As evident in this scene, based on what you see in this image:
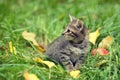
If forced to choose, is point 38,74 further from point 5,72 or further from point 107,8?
point 107,8

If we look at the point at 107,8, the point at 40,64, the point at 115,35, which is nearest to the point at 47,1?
the point at 107,8

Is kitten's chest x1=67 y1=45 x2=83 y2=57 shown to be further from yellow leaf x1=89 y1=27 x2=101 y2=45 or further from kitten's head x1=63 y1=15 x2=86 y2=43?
yellow leaf x1=89 y1=27 x2=101 y2=45

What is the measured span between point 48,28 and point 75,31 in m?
2.05

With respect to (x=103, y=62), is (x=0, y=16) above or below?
above

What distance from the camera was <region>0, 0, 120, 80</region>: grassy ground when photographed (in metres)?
6.40

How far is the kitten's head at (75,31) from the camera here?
6.52 meters

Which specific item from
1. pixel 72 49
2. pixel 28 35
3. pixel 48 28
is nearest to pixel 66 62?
pixel 72 49

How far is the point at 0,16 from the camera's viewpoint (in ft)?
28.8

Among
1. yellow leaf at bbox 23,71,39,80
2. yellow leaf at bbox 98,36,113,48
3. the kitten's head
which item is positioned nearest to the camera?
yellow leaf at bbox 23,71,39,80

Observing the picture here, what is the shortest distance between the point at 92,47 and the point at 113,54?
65 centimetres

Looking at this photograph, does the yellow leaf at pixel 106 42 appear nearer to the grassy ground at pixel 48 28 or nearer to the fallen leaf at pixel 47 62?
the grassy ground at pixel 48 28

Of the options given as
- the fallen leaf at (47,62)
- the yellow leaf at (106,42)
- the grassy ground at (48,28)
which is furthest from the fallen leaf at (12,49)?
the yellow leaf at (106,42)

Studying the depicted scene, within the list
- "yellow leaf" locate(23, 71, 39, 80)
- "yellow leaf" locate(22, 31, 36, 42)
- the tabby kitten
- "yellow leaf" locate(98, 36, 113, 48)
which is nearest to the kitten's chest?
the tabby kitten

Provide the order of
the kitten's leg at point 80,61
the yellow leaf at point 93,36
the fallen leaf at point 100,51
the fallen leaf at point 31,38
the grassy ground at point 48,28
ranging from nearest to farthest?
the grassy ground at point 48,28, the kitten's leg at point 80,61, the fallen leaf at point 100,51, the yellow leaf at point 93,36, the fallen leaf at point 31,38
